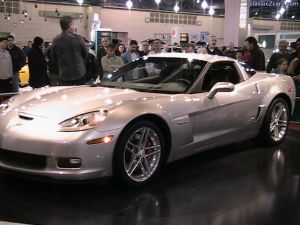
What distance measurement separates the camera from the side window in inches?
201

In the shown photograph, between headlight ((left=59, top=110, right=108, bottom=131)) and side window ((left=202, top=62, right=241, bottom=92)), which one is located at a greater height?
side window ((left=202, top=62, right=241, bottom=92))

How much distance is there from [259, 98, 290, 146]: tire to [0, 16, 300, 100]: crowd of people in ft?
6.17

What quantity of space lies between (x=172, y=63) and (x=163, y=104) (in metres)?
0.98

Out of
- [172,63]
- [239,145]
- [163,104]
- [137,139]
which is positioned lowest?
[239,145]

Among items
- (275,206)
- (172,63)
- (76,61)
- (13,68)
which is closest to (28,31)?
(13,68)

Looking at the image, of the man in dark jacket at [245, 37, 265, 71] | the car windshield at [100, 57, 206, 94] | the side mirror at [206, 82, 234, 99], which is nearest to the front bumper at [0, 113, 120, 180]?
the car windshield at [100, 57, 206, 94]

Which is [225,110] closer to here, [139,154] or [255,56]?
[139,154]

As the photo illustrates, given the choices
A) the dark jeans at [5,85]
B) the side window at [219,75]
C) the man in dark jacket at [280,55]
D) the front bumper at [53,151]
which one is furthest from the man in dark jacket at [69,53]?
the man in dark jacket at [280,55]

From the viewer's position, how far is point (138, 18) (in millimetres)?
33562

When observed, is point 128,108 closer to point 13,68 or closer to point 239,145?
point 239,145

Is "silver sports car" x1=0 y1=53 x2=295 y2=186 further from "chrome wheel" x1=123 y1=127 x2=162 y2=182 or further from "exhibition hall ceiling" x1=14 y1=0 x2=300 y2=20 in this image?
"exhibition hall ceiling" x1=14 y1=0 x2=300 y2=20

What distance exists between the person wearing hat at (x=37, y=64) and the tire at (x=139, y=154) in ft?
15.6

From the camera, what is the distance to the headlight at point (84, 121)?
152 inches

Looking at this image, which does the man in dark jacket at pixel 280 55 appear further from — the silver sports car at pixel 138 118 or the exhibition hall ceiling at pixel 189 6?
the exhibition hall ceiling at pixel 189 6
